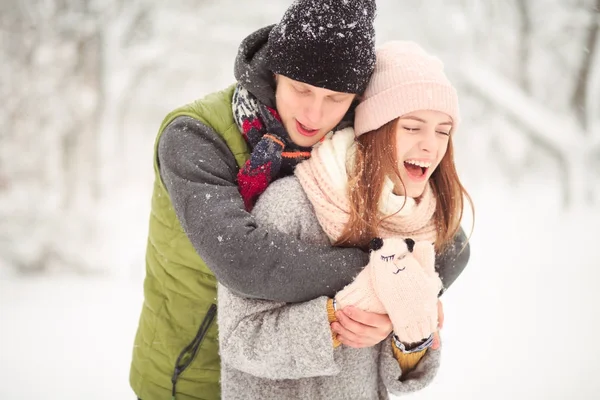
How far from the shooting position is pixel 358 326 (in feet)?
3.95

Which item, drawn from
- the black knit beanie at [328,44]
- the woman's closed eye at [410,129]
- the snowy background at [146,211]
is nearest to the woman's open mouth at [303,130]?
the black knit beanie at [328,44]

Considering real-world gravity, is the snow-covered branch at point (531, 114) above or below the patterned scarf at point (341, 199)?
above

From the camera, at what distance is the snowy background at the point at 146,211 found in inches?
169

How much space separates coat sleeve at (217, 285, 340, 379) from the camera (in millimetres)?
1194

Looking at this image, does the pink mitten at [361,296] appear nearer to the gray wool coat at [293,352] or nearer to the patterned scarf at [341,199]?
the gray wool coat at [293,352]

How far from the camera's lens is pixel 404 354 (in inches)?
55.3

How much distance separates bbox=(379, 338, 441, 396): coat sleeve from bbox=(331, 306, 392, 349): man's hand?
0.24 meters

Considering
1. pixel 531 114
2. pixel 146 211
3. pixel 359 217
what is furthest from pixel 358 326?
pixel 146 211

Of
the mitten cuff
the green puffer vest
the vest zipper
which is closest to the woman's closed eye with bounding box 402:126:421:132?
the green puffer vest

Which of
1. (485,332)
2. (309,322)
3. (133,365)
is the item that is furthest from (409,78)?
(485,332)

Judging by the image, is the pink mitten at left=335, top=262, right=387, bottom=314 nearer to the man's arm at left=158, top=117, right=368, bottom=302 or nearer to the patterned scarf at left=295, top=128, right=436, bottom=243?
the man's arm at left=158, top=117, right=368, bottom=302

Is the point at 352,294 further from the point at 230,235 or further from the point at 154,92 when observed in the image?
the point at 154,92

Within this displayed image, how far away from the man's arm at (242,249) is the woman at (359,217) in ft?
0.19

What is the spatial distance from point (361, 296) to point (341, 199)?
0.92ft
